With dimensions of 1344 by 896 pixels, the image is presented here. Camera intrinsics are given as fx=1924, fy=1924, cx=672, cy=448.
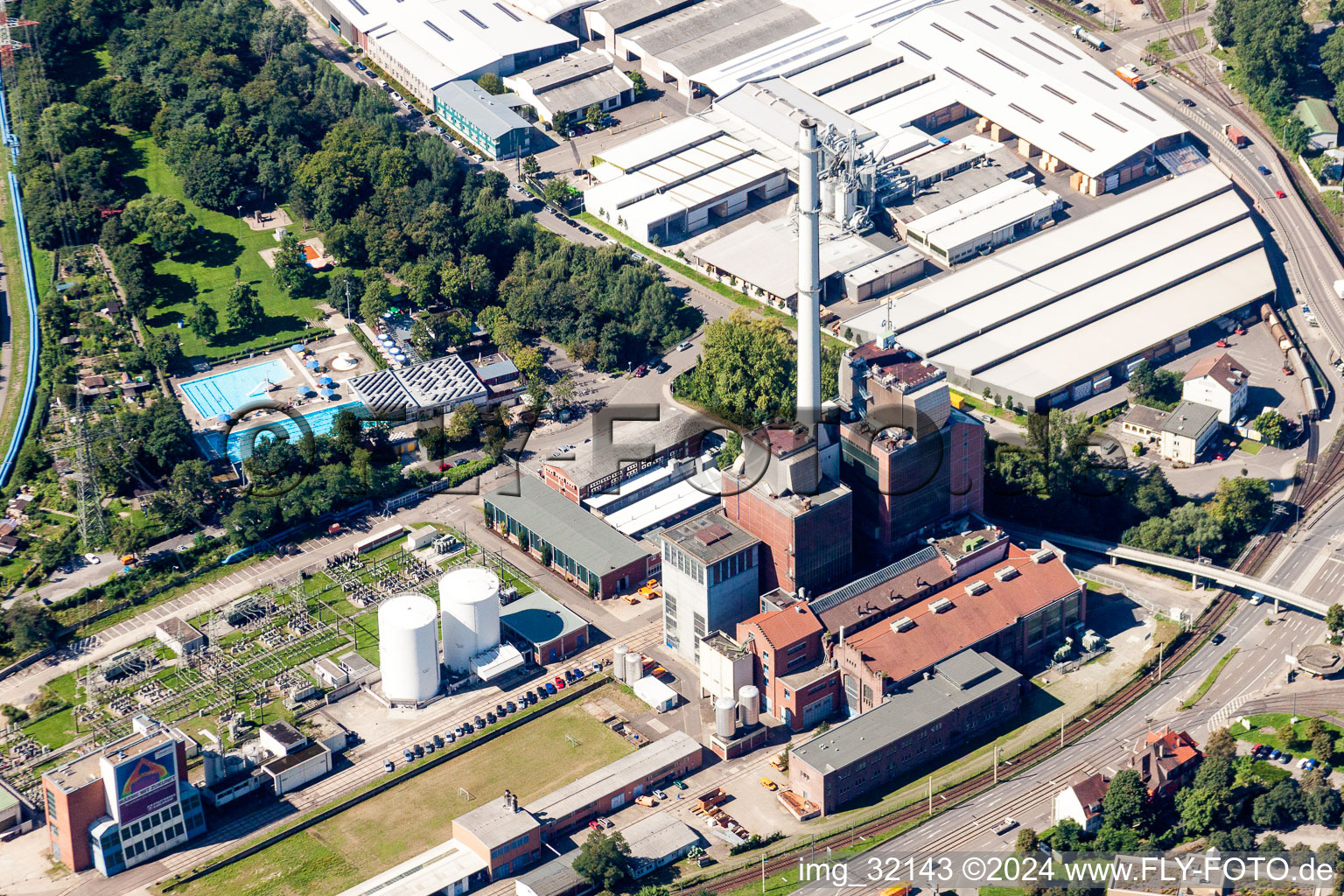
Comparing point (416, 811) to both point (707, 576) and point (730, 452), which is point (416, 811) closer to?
point (707, 576)

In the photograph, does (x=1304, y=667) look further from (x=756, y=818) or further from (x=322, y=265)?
(x=322, y=265)

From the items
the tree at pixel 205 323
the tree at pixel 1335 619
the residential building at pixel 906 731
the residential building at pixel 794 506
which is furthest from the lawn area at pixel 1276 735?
the tree at pixel 205 323

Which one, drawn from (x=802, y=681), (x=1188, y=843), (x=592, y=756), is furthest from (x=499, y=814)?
(x=1188, y=843)

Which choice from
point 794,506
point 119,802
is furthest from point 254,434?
point 794,506

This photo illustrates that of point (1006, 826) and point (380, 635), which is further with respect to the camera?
point (380, 635)

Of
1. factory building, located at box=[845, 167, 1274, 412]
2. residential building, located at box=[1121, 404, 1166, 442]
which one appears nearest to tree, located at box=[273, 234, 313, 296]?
factory building, located at box=[845, 167, 1274, 412]

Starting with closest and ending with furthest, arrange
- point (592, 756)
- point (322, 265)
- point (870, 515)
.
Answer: point (592, 756) < point (870, 515) < point (322, 265)
